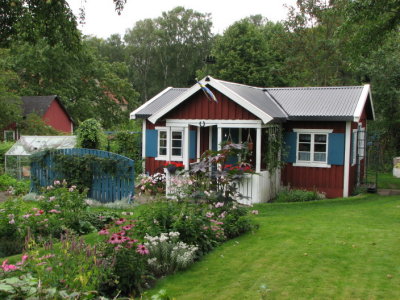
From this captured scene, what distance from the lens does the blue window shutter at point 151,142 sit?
59.7ft

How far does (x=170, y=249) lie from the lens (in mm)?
6816

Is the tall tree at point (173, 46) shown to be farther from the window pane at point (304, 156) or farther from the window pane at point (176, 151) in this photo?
the window pane at point (304, 156)

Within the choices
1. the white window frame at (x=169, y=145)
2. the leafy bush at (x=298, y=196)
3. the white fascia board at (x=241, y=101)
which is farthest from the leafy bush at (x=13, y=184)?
the leafy bush at (x=298, y=196)

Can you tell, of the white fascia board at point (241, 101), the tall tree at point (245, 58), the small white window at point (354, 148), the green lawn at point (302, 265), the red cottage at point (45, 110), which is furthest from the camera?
the tall tree at point (245, 58)

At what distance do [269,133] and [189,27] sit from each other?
37.7m

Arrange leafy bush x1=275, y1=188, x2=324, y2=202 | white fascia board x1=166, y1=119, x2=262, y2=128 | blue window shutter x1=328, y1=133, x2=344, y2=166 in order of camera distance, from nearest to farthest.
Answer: white fascia board x1=166, y1=119, x2=262, y2=128, leafy bush x1=275, y1=188, x2=324, y2=202, blue window shutter x1=328, y1=133, x2=344, y2=166

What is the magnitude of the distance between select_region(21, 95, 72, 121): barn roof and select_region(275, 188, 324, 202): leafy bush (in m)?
23.7

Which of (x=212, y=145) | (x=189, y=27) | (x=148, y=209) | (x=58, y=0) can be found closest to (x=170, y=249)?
(x=148, y=209)

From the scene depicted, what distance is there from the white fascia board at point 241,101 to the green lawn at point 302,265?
390 cm

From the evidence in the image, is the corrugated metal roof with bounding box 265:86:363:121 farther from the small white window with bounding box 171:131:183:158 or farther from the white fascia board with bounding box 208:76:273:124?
the small white window with bounding box 171:131:183:158

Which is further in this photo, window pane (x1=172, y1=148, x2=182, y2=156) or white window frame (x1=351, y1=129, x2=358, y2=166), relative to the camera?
window pane (x1=172, y1=148, x2=182, y2=156)

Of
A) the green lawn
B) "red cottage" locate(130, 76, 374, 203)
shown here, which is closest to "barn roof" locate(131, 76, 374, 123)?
"red cottage" locate(130, 76, 374, 203)

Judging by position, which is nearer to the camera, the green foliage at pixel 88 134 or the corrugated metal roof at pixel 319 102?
the corrugated metal roof at pixel 319 102

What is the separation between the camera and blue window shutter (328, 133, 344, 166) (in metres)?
15.1
